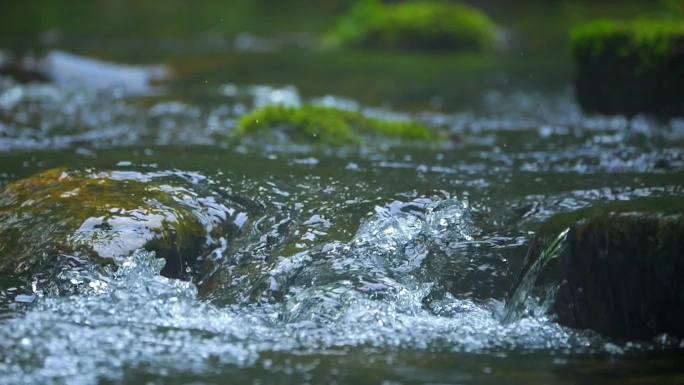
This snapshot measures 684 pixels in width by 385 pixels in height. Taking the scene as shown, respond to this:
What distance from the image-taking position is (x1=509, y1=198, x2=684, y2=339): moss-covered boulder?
3.31 m

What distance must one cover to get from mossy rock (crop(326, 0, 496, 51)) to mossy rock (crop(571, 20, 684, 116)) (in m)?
3.84

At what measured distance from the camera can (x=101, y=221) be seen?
3.94m

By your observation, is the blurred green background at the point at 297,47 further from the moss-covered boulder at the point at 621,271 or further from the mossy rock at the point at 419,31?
the moss-covered boulder at the point at 621,271

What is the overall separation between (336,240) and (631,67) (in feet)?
12.8

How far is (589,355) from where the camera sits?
10.5ft

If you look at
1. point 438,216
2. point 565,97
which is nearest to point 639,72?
point 565,97

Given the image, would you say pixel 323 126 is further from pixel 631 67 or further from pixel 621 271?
pixel 621 271

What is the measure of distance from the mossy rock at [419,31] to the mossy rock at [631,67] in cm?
384

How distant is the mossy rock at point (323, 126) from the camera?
621 cm

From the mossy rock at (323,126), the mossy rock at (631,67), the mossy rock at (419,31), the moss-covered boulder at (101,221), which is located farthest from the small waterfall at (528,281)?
the mossy rock at (419,31)

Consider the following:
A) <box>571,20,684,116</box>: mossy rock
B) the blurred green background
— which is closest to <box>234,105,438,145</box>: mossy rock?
the blurred green background

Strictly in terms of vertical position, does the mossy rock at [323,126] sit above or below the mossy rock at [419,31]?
below

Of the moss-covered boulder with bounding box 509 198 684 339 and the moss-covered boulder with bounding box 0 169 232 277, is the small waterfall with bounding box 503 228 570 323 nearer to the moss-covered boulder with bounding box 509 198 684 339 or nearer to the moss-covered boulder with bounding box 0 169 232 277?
the moss-covered boulder with bounding box 509 198 684 339

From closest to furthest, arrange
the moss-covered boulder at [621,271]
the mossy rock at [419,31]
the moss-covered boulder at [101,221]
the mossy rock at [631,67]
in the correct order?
the moss-covered boulder at [621,271] < the moss-covered boulder at [101,221] < the mossy rock at [631,67] < the mossy rock at [419,31]
